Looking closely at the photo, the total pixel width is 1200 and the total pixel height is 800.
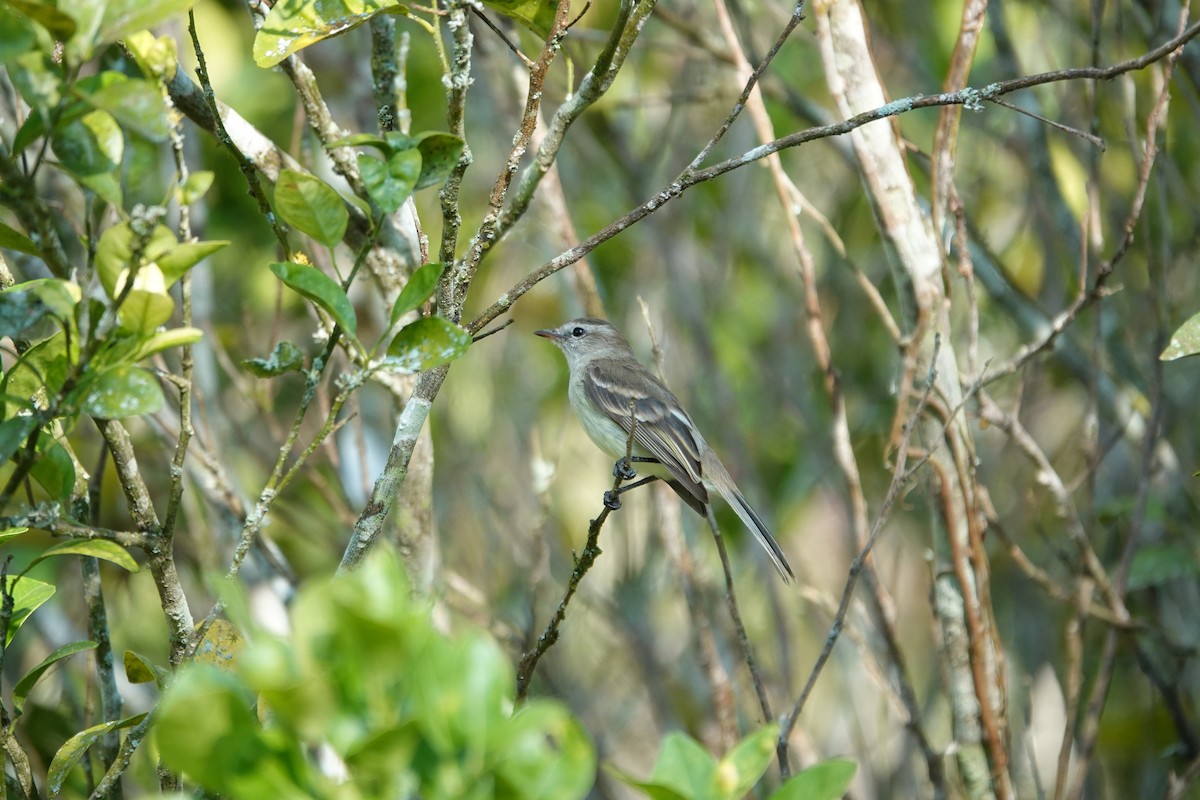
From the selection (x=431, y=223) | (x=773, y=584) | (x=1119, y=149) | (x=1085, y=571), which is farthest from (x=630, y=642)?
(x=1119, y=149)

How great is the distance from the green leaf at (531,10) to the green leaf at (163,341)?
48.4 inches

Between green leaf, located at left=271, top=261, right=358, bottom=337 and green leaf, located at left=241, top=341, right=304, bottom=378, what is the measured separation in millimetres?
310

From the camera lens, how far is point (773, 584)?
210 inches

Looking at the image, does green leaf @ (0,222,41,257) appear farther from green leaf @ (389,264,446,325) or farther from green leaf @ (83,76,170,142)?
green leaf @ (389,264,446,325)

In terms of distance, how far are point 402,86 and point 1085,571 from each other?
2907mm

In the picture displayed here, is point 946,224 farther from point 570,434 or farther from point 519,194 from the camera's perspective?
point 570,434

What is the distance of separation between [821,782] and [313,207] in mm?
1206

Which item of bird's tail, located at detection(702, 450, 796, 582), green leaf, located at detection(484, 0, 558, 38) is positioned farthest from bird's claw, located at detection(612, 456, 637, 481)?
green leaf, located at detection(484, 0, 558, 38)

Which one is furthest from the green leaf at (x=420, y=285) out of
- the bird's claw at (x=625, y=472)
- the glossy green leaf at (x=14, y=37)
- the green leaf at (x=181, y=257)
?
the bird's claw at (x=625, y=472)

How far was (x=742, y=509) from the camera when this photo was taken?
5.08m

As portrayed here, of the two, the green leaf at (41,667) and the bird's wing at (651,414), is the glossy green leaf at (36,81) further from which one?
the bird's wing at (651,414)

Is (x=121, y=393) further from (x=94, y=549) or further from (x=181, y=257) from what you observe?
(x=94, y=549)

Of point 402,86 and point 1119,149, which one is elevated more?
point 402,86

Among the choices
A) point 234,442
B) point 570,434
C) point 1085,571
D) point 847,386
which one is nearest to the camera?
point 1085,571
